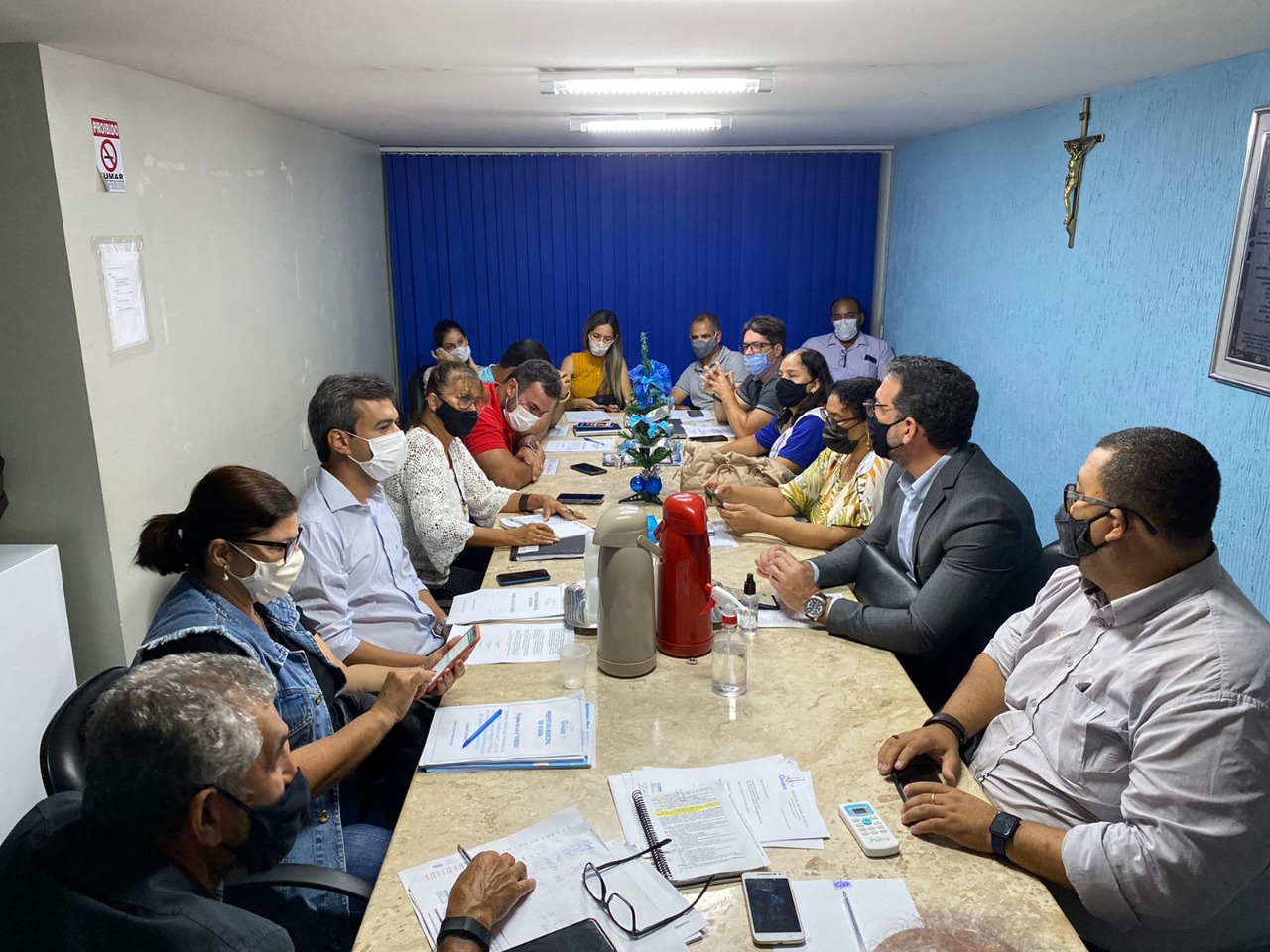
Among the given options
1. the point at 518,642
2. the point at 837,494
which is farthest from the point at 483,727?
the point at 837,494

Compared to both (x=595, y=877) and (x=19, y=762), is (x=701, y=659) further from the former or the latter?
(x=19, y=762)

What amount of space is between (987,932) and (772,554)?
4.10 feet

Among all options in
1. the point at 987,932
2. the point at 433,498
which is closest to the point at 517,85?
the point at 433,498

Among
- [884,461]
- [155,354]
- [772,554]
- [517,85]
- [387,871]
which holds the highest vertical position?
[517,85]

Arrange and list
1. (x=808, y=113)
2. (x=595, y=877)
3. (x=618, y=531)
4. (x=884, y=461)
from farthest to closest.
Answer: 1. (x=808, y=113)
2. (x=884, y=461)
3. (x=618, y=531)
4. (x=595, y=877)

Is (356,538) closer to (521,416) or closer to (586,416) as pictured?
(521,416)

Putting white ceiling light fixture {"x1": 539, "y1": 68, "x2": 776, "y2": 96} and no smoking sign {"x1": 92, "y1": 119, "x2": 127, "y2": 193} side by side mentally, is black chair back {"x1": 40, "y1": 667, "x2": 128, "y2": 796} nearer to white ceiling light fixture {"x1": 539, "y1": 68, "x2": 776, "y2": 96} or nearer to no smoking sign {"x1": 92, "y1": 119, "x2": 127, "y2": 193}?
no smoking sign {"x1": 92, "y1": 119, "x2": 127, "y2": 193}

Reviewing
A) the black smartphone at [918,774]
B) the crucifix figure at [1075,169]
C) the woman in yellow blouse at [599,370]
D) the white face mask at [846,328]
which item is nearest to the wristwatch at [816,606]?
the black smartphone at [918,774]

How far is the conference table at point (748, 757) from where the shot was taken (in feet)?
4.21

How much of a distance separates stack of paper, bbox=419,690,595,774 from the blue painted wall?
2.14m

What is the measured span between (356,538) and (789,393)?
233cm

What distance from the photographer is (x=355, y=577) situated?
238cm

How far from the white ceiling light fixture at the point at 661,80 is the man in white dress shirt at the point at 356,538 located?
4.28ft

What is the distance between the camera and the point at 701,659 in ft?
6.57
